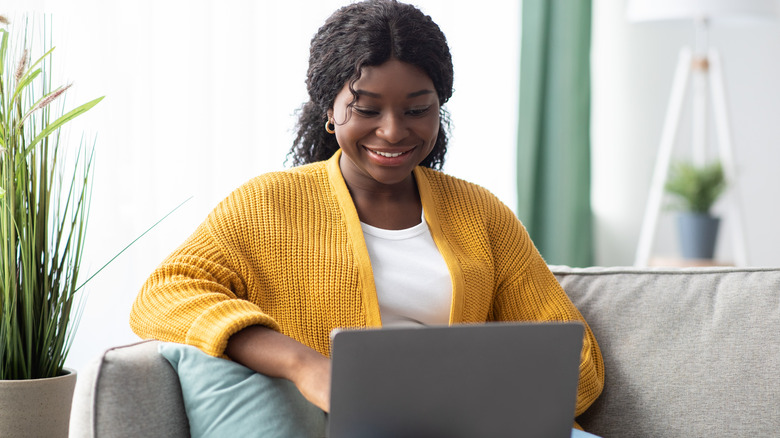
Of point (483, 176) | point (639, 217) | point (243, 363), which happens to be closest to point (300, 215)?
point (243, 363)

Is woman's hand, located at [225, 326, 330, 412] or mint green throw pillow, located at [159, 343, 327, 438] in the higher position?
woman's hand, located at [225, 326, 330, 412]

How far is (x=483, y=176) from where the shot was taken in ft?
10.4

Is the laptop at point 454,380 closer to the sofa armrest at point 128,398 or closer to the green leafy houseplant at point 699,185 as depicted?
the sofa armrest at point 128,398

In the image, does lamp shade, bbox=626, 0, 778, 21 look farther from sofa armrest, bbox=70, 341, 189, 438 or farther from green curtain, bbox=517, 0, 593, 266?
sofa armrest, bbox=70, 341, 189, 438

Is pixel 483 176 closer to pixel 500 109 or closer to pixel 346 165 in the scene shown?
pixel 500 109

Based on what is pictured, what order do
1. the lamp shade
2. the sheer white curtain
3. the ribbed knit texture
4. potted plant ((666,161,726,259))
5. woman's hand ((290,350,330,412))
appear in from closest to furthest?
woman's hand ((290,350,330,412)) → the ribbed knit texture → the sheer white curtain → the lamp shade → potted plant ((666,161,726,259))

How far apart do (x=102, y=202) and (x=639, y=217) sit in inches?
93.3

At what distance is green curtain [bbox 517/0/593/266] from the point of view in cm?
319

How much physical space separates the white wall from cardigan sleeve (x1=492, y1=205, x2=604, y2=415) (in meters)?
2.22

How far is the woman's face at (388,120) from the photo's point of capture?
1340 mm

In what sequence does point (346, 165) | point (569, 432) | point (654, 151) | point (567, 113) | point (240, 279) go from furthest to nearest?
point (654, 151), point (567, 113), point (346, 165), point (240, 279), point (569, 432)

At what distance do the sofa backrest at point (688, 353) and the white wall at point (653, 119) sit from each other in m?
2.14

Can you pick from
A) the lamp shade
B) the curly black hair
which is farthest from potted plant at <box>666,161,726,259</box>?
the curly black hair

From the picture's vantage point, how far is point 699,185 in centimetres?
313
